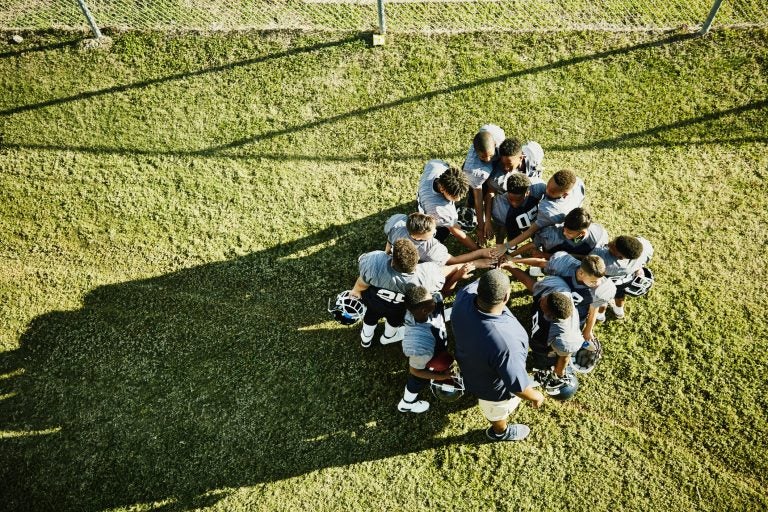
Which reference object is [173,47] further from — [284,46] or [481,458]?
[481,458]

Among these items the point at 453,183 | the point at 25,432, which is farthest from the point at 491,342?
the point at 25,432

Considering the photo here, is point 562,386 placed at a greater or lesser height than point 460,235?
lesser

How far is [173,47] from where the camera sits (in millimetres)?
7809

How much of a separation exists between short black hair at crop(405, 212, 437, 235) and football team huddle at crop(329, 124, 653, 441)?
0.03ft

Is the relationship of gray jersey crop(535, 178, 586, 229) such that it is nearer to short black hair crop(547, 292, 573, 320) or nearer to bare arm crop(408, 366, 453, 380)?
short black hair crop(547, 292, 573, 320)

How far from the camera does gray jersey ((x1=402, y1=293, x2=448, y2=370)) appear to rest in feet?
15.1

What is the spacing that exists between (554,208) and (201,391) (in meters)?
4.57

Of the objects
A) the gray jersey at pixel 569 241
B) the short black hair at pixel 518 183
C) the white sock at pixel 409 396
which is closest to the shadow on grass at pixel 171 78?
the short black hair at pixel 518 183

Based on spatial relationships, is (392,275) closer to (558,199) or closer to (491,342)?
(491,342)

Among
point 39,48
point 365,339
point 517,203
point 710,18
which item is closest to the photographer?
point 517,203

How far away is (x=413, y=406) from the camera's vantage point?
17.8 ft

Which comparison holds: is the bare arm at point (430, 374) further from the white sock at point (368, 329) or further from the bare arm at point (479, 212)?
the bare arm at point (479, 212)

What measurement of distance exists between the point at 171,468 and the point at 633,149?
7331 mm

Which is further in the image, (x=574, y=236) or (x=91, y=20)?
(x=91, y=20)
